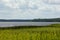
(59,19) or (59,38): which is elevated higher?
(59,38)

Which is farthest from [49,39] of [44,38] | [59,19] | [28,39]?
[59,19]

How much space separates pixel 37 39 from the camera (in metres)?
23.0

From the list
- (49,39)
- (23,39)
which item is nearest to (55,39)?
Answer: (49,39)

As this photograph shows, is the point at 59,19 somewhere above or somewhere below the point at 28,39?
below

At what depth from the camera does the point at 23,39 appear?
2358 centimetres

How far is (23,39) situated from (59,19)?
130474mm

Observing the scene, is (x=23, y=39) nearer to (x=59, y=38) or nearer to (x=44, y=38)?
(x=44, y=38)

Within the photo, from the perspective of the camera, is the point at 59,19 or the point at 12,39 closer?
the point at 12,39

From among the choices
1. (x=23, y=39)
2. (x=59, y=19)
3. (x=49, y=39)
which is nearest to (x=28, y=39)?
(x=23, y=39)

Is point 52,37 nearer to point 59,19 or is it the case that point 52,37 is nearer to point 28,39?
point 28,39

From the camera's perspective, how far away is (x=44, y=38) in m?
23.5

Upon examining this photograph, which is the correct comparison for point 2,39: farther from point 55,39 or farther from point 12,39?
point 55,39

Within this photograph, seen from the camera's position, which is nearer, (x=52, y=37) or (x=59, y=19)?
(x=52, y=37)

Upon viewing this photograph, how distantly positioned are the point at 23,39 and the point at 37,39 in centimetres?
175
